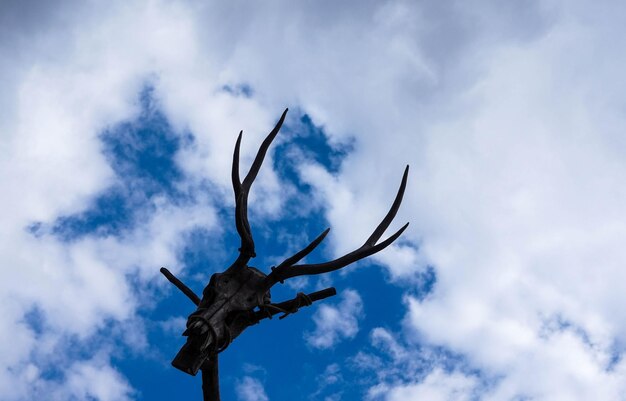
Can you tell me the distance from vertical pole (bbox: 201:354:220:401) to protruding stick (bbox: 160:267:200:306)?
2.18 ft

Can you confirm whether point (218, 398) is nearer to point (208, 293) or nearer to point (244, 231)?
point (208, 293)

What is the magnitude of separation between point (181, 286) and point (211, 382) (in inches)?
43.1

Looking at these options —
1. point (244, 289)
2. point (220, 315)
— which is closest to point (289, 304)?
point (244, 289)

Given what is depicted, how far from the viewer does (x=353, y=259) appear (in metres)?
6.90

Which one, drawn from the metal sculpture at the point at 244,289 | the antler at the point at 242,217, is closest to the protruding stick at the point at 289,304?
the metal sculpture at the point at 244,289

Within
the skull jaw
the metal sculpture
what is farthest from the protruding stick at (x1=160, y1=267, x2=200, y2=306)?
the skull jaw

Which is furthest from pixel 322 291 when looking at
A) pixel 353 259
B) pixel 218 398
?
pixel 218 398

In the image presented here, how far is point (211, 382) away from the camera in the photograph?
6898 millimetres

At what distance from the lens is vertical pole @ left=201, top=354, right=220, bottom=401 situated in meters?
6.88

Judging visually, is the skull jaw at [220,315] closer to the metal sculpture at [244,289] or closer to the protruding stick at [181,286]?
the metal sculpture at [244,289]

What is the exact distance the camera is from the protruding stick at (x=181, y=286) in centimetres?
719

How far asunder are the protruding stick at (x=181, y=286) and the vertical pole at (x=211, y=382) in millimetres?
665

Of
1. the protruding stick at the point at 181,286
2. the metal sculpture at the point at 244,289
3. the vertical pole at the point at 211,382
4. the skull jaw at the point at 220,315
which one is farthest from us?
the protruding stick at the point at 181,286

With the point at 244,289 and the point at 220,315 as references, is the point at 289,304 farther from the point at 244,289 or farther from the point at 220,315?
the point at 220,315
